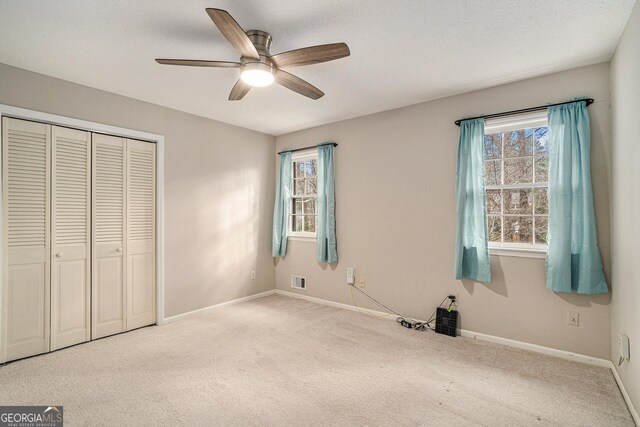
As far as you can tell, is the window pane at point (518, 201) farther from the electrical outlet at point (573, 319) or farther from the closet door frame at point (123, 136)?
the closet door frame at point (123, 136)

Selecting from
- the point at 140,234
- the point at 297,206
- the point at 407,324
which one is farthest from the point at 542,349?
the point at 140,234

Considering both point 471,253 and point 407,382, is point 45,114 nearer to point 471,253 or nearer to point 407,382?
point 407,382

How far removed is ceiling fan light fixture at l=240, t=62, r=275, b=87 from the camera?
2.18 m

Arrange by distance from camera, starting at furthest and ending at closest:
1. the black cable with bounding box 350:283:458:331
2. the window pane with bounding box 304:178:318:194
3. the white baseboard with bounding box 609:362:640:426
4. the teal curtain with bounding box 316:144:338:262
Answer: the window pane with bounding box 304:178:318:194 < the teal curtain with bounding box 316:144:338:262 < the black cable with bounding box 350:283:458:331 < the white baseboard with bounding box 609:362:640:426

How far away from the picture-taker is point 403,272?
375 cm

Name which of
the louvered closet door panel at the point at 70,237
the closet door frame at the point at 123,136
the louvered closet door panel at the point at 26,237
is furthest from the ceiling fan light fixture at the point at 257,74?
the louvered closet door panel at the point at 26,237

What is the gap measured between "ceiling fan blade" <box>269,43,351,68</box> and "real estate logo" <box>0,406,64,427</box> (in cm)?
270

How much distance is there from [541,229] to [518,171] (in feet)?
1.98

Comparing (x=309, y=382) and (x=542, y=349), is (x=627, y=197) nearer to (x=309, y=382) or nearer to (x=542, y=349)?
(x=542, y=349)

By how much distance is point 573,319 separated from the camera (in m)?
2.72

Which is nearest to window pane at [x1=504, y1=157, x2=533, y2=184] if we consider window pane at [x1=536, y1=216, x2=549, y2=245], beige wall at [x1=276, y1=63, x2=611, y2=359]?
window pane at [x1=536, y1=216, x2=549, y2=245]

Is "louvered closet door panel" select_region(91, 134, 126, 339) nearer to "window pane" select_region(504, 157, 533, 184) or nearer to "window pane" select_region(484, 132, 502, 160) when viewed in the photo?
"window pane" select_region(484, 132, 502, 160)

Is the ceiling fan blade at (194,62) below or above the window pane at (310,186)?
above

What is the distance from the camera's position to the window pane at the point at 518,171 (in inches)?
120
